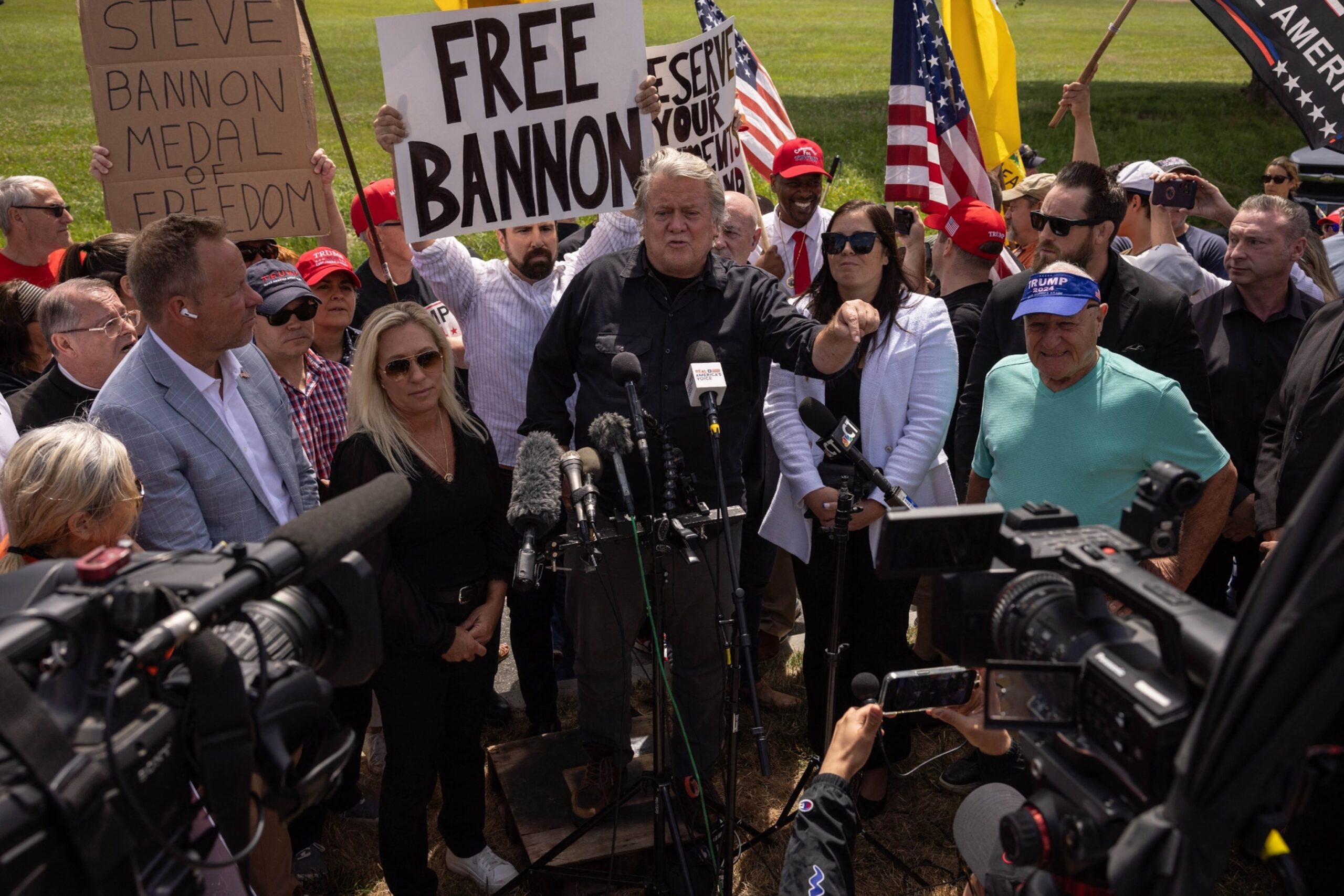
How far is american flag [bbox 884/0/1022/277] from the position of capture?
687 cm

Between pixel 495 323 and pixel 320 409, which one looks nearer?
pixel 320 409

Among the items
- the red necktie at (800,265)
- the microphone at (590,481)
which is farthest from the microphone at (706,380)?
the red necktie at (800,265)

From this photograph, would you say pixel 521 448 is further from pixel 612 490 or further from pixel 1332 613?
pixel 1332 613

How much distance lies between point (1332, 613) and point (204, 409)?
11.0 ft

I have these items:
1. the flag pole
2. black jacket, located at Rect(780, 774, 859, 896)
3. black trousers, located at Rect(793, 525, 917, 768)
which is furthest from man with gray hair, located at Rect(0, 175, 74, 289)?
black jacket, located at Rect(780, 774, 859, 896)

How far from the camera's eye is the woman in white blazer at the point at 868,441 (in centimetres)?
467

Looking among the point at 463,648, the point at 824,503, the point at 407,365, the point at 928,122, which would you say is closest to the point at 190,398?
the point at 407,365

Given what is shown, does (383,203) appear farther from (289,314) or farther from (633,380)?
(633,380)

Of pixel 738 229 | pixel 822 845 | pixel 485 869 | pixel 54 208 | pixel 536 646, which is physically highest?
pixel 54 208

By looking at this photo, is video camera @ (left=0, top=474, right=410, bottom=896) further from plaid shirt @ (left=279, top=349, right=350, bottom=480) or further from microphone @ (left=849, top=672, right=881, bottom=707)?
plaid shirt @ (left=279, top=349, right=350, bottom=480)

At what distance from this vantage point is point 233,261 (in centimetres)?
373

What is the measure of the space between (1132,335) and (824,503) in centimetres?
159

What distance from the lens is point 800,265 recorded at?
284 inches

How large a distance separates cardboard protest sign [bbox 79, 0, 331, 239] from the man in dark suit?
3.38 meters
